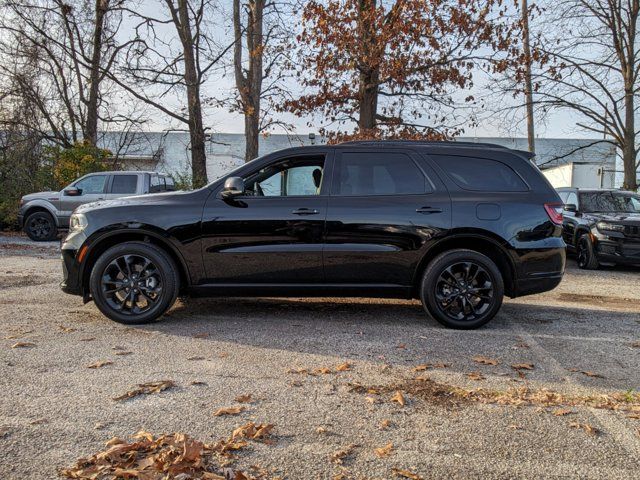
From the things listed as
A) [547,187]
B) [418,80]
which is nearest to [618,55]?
[418,80]

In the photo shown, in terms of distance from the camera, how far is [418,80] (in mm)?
14469

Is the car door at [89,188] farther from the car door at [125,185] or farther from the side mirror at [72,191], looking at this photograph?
the car door at [125,185]

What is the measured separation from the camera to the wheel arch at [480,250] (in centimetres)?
564

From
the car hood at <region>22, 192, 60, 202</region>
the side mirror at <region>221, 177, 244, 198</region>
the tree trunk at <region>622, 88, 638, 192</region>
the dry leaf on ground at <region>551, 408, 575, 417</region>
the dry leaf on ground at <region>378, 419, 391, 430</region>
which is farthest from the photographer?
the tree trunk at <region>622, 88, 638, 192</region>

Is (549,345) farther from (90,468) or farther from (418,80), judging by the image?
(418,80)

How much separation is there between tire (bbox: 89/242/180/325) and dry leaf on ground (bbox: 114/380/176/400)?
1.79 metres

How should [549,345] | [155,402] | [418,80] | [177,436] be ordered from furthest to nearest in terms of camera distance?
[418,80] < [549,345] < [155,402] < [177,436]

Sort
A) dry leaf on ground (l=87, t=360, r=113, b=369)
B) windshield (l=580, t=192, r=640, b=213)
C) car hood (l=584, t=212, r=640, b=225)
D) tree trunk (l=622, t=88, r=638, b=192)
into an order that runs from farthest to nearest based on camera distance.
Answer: tree trunk (l=622, t=88, r=638, b=192)
windshield (l=580, t=192, r=640, b=213)
car hood (l=584, t=212, r=640, b=225)
dry leaf on ground (l=87, t=360, r=113, b=369)

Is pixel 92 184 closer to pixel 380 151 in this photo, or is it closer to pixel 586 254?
pixel 380 151

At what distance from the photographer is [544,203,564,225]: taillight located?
5.67 m

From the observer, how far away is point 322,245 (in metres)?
5.57

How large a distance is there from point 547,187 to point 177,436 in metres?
4.53

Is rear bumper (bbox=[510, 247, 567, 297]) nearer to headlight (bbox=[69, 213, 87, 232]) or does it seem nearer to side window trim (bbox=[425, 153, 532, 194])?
side window trim (bbox=[425, 153, 532, 194])

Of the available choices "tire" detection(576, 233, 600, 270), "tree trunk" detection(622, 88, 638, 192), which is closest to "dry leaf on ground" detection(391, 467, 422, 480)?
"tire" detection(576, 233, 600, 270)
